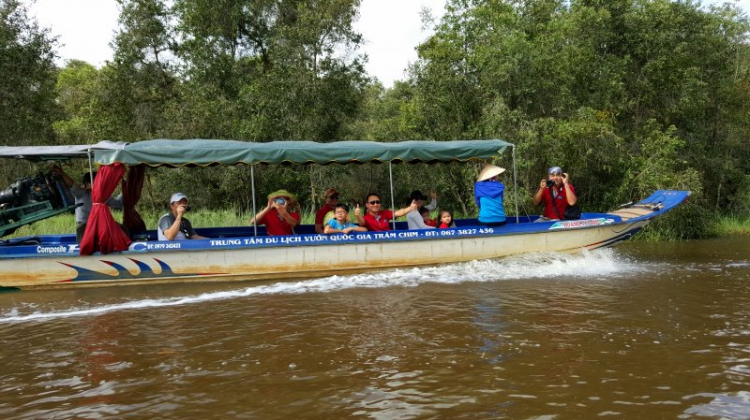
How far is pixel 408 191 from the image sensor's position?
18.5m

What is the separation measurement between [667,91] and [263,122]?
13709 mm

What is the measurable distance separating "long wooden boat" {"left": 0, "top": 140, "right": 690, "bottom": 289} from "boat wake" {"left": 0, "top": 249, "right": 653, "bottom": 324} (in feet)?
0.64

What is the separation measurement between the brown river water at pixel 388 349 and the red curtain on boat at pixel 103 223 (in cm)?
72

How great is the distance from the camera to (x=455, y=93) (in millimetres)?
16469

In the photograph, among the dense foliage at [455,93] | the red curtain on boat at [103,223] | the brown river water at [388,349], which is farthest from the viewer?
the dense foliage at [455,93]

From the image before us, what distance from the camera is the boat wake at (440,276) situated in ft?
24.5

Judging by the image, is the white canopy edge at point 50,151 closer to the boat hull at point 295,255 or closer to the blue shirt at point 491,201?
the boat hull at point 295,255

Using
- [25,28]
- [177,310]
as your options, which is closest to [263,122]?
[25,28]

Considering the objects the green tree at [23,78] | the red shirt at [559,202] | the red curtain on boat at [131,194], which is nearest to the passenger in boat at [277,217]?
the red curtain on boat at [131,194]

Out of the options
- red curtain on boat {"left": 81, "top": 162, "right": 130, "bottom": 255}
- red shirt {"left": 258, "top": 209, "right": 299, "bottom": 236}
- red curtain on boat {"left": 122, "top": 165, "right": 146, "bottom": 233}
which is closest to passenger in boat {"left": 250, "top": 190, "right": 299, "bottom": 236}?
red shirt {"left": 258, "top": 209, "right": 299, "bottom": 236}

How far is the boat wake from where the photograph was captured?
7453mm

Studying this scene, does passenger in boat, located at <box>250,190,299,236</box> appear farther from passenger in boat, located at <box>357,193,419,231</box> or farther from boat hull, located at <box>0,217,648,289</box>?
passenger in boat, located at <box>357,193,419,231</box>

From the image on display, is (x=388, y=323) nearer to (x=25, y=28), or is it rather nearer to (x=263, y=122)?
(x=263, y=122)

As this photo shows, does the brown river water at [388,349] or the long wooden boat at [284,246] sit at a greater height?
the long wooden boat at [284,246]
